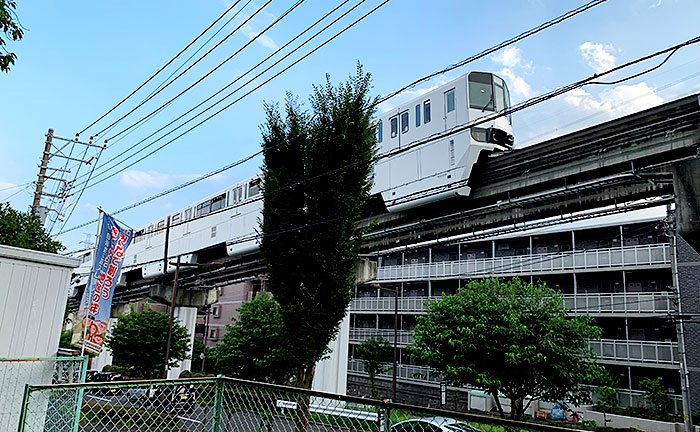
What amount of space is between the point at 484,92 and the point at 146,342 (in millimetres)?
23599

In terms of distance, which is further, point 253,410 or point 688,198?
point 688,198

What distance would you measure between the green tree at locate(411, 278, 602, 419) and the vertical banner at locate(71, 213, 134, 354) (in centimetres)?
1207

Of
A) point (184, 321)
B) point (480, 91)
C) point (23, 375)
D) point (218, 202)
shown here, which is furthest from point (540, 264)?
point (23, 375)

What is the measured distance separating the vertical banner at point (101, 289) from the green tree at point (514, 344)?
12.1 m

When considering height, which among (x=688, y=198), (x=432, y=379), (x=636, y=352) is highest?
(x=688, y=198)

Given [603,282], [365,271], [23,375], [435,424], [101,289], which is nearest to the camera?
[435,424]

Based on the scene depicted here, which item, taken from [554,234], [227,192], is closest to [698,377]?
[554,234]

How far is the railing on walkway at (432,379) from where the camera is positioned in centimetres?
2188

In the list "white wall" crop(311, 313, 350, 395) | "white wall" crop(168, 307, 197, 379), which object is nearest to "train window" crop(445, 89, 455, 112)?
"white wall" crop(311, 313, 350, 395)

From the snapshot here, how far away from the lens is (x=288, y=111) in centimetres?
1276

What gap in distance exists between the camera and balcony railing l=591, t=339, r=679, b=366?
22.4 meters

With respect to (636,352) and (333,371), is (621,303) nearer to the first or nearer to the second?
(636,352)

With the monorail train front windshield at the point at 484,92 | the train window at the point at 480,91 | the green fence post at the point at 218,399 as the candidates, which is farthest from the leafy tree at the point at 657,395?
the green fence post at the point at 218,399

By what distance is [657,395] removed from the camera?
69.9ft
